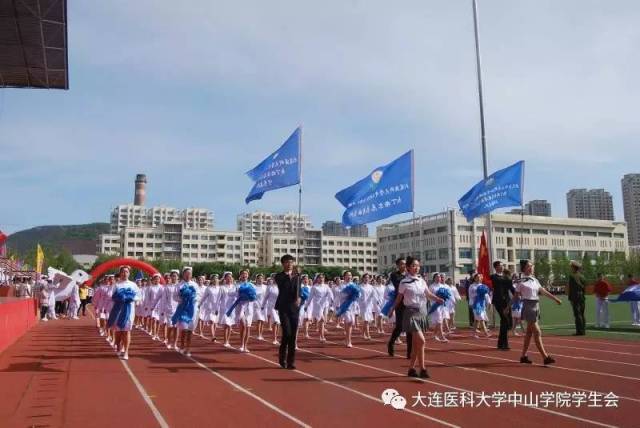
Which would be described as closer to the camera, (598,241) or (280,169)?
(280,169)

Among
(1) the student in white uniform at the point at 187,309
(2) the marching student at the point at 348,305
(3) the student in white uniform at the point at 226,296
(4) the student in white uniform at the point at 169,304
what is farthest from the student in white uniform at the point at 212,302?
(2) the marching student at the point at 348,305

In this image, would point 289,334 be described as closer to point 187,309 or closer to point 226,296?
point 187,309

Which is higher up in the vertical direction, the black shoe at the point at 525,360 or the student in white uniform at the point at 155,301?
the student in white uniform at the point at 155,301

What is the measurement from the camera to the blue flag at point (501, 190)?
19562 millimetres

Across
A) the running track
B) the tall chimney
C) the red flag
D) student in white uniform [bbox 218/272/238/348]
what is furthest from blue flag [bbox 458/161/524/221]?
the tall chimney

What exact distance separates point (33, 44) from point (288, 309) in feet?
43.1

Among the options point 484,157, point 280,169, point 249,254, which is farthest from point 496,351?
point 249,254

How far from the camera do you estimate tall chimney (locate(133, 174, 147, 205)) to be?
16600cm

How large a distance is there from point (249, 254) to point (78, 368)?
141117mm

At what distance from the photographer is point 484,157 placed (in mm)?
19125

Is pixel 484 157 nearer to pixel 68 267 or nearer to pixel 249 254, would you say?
pixel 68 267

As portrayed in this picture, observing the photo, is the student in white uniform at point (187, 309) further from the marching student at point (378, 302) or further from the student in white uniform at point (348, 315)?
the marching student at point (378, 302)

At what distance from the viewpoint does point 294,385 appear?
893 cm

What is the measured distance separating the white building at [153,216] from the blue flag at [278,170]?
160 meters
